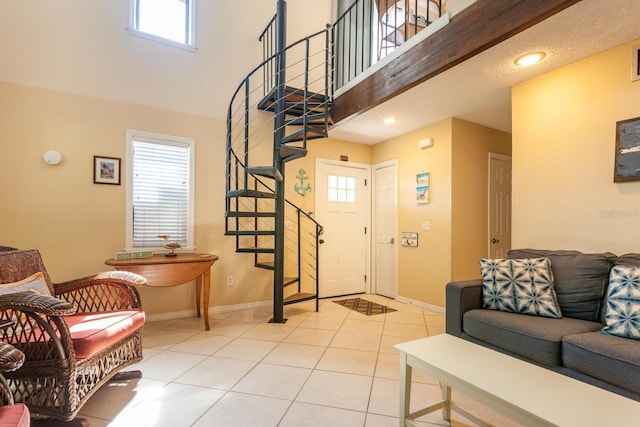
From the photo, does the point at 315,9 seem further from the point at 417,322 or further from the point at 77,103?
the point at 417,322

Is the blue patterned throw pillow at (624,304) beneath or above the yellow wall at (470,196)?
beneath

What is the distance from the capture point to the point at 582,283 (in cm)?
203

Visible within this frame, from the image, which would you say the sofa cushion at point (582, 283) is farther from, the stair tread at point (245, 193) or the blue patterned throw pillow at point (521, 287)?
the stair tread at point (245, 193)

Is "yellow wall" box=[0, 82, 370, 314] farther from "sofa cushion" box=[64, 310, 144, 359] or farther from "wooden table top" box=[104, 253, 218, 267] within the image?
"sofa cushion" box=[64, 310, 144, 359]

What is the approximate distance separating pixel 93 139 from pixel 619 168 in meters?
4.41

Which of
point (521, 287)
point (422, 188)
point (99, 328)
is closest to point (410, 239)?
point (422, 188)

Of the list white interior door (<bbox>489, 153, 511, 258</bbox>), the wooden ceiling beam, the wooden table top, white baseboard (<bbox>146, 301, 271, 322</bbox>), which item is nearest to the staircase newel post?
white baseboard (<bbox>146, 301, 271, 322</bbox>)

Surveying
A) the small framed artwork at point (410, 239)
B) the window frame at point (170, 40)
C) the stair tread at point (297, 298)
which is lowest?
the stair tread at point (297, 298)

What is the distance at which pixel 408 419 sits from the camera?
1.50m

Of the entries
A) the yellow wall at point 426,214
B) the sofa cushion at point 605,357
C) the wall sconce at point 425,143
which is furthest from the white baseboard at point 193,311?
the sofa cushion at point 605,357

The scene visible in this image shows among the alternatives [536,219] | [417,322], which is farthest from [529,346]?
[417,322]

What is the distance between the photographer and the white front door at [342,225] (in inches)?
171

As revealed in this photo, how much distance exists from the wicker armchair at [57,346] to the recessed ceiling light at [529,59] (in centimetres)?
325

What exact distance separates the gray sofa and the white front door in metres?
2.24
